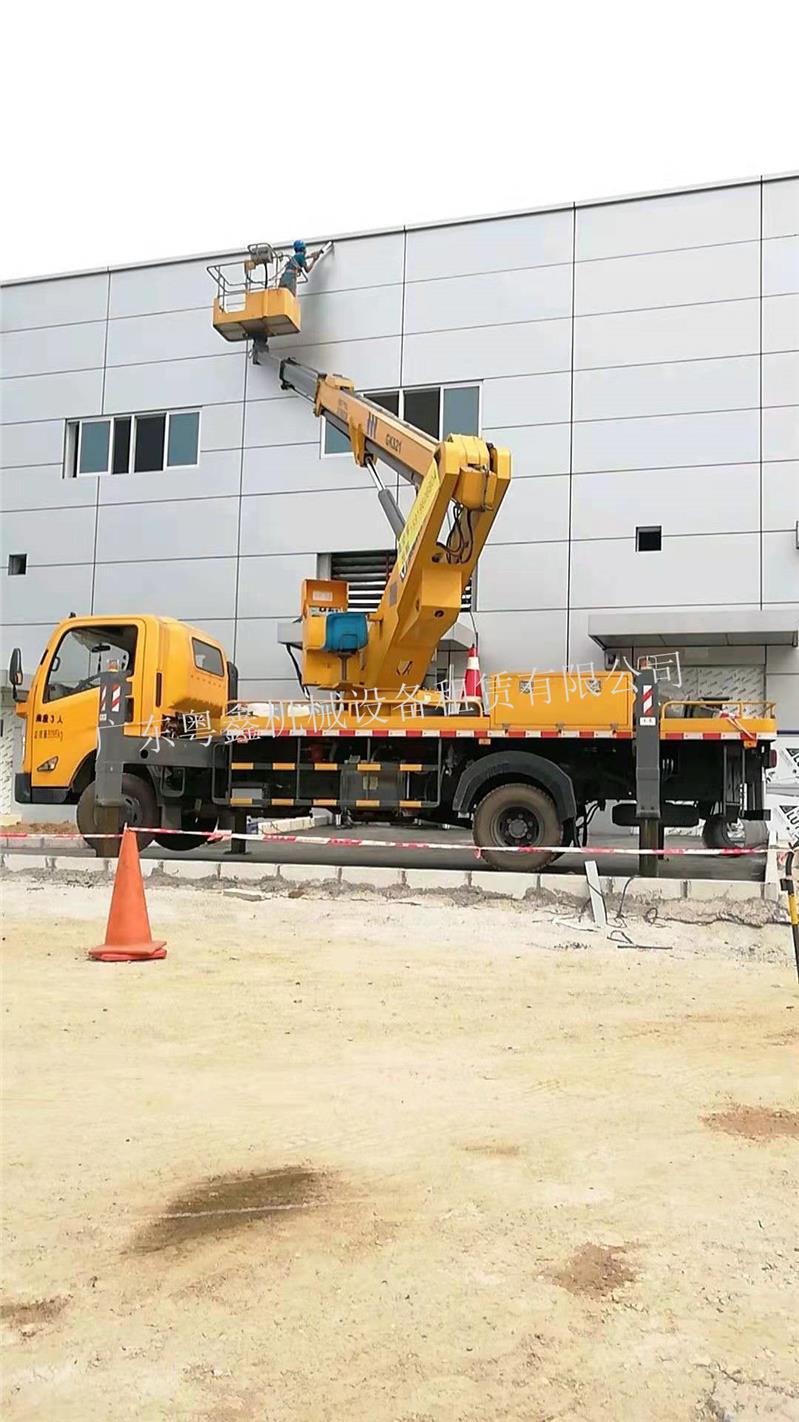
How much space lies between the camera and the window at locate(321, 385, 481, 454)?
64.8 feet

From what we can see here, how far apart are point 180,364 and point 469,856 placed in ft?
43.2

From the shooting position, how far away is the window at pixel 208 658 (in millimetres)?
13375

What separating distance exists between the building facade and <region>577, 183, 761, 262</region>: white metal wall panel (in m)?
0.04

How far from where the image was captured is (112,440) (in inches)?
860

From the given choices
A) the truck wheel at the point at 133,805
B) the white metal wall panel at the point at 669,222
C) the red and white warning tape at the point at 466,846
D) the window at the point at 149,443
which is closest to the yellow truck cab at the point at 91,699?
the truck wheel at the point at 133,805

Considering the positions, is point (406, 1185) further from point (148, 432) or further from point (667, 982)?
point (148, 432)

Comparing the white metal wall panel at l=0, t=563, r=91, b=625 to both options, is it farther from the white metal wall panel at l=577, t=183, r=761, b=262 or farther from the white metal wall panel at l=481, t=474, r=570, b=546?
the white metal wall panel at l=577, t=183, r=761, b=262

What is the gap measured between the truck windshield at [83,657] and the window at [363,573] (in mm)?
7761

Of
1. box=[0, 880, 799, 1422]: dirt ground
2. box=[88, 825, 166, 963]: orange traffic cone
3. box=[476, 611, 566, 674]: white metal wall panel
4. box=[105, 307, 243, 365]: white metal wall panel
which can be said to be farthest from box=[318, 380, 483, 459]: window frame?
box=[0, 880, 799, 1422]: dirt ground

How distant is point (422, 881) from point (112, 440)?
49.8 feet

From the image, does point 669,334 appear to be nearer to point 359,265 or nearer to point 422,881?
point 359,265

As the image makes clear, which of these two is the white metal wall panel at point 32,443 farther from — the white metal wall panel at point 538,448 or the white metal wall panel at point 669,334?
the white metal wall panel at point 669,334

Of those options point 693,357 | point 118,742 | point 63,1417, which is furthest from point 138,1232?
point 693,357

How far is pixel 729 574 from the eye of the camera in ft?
58.6
